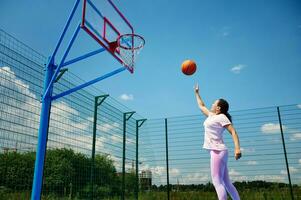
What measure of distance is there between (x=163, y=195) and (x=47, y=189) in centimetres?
375

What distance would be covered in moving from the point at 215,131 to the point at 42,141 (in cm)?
277

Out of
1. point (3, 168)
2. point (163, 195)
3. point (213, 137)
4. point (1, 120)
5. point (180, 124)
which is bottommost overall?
point (163, 195)

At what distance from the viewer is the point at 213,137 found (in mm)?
3627

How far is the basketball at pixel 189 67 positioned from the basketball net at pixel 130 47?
1.23m

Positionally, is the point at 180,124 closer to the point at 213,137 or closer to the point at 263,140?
the point at 263,140

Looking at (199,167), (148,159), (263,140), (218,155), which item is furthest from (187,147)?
(218,155)

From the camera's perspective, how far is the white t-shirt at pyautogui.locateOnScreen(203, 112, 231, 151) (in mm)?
3580

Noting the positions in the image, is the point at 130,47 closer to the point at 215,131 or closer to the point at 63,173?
the point at 63,173

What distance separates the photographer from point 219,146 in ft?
11.5

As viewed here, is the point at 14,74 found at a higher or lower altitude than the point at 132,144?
higher

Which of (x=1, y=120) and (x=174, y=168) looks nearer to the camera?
(x=1, y=120)

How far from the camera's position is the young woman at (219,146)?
10.9ft

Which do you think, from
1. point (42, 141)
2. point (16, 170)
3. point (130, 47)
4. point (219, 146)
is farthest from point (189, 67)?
point (16, 170)

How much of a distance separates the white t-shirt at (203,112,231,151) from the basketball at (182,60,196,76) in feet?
6.28
